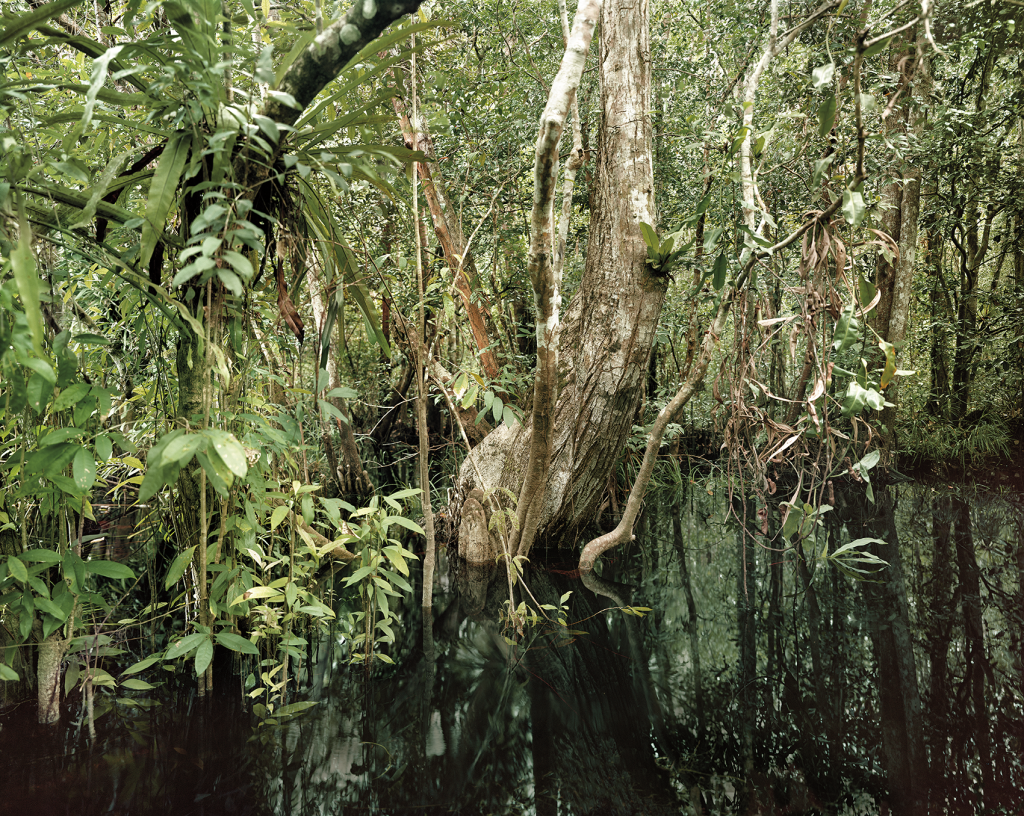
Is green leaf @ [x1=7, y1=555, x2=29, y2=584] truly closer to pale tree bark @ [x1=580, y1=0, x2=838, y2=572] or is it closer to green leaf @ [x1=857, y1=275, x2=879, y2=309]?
pale tree bark @ [x1=580, y1=0, x2=838, y2=572]

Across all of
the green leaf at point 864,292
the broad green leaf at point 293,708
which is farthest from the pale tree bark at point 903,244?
the broad green leaf at point 293,708

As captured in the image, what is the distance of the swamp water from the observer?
1.44 meters

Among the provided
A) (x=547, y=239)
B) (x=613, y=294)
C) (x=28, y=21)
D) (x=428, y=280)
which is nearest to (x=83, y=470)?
(x=28, y=21)

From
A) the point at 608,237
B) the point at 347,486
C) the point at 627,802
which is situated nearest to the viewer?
the point at 627,802

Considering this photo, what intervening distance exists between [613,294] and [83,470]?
226cm

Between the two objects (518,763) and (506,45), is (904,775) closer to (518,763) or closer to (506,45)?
(518,763)

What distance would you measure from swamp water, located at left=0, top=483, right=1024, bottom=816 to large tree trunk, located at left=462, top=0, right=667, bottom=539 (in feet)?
2.48

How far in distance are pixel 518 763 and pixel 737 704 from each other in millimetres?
745

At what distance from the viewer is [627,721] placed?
1.79 m

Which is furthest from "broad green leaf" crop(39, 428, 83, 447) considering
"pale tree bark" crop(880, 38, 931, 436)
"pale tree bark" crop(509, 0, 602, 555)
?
"pale tree bark" crop(880, 38, 931, 436)

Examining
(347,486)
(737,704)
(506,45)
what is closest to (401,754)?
(737,704)

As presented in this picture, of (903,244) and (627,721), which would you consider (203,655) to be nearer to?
(627,721)

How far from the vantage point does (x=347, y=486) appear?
14.0 feet

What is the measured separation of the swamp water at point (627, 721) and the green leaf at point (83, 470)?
2.60 ft
